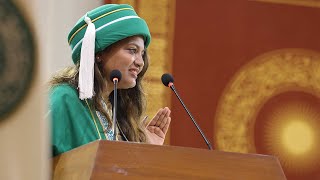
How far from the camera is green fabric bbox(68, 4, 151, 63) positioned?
8.45ft

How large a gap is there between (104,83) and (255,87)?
184 centimetres

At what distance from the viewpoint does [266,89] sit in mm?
4254

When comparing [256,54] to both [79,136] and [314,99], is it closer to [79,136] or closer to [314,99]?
[314,99]

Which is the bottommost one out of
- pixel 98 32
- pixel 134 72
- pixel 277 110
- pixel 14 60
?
pixel 277 110

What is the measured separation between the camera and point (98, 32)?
2576mm

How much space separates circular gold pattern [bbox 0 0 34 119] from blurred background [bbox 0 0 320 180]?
2.71 meters

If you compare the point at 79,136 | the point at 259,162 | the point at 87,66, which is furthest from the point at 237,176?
the point at 87,66

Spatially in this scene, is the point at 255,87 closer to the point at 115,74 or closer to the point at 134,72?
the point at 134,72

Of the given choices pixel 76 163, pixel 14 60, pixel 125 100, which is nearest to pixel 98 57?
pixel 125 100

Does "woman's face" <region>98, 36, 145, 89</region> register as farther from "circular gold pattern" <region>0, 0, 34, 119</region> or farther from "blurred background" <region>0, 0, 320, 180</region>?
"circular gold pattern" <region>0, 0, 34, 119</region>

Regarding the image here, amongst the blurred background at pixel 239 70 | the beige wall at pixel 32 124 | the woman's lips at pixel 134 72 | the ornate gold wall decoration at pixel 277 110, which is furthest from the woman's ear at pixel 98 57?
the ornate gold wall decoration at pixel 277 110

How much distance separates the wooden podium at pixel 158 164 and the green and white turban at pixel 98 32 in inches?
24.1

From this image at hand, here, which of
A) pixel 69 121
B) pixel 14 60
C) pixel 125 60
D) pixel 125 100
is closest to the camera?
pixel 14 60

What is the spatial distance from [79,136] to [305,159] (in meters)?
2.15
